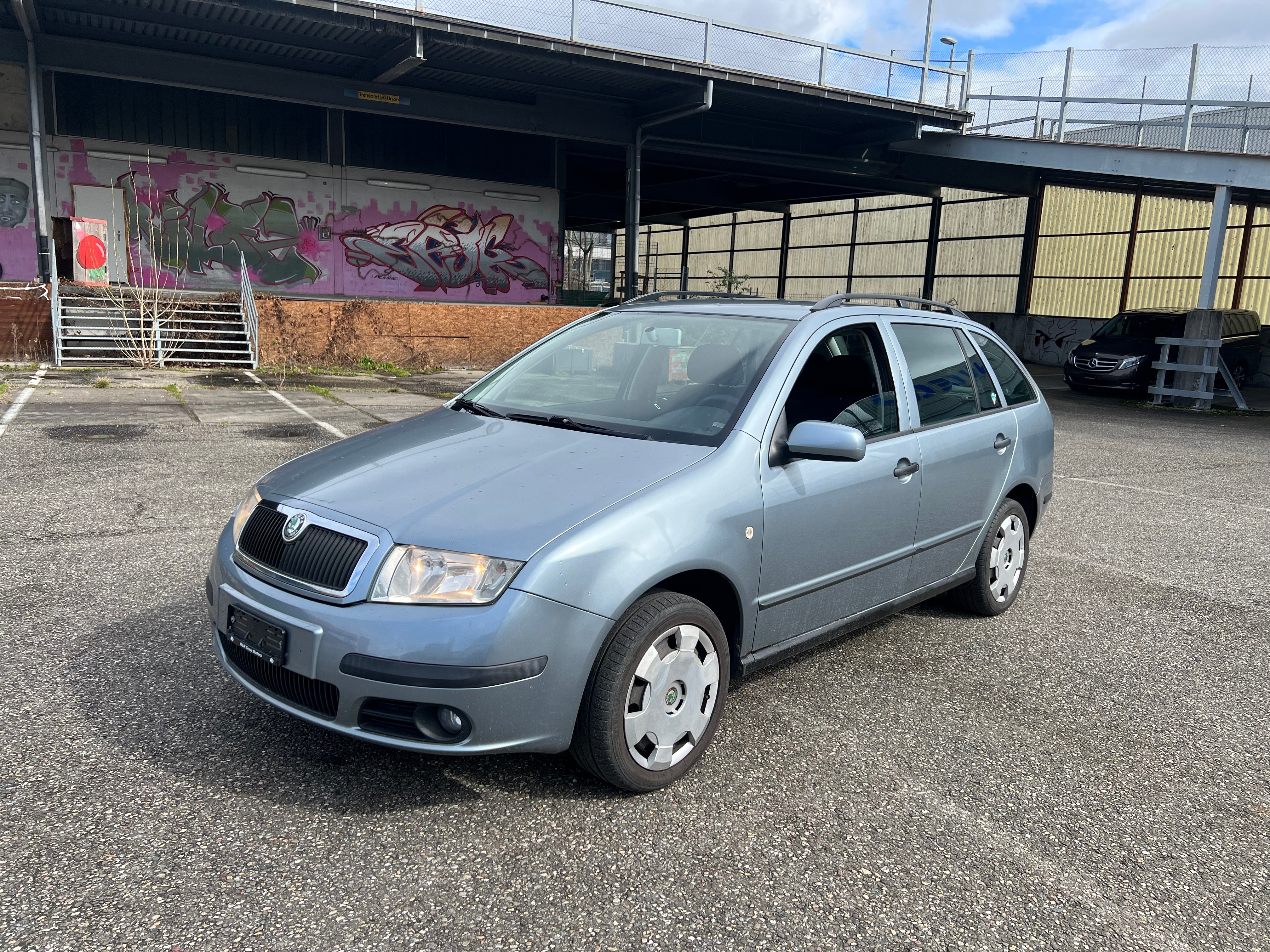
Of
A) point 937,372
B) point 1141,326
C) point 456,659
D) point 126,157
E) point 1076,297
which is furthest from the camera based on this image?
point 1076,297

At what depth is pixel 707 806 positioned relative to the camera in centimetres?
300

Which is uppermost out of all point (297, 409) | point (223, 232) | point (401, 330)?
point (223, 232)

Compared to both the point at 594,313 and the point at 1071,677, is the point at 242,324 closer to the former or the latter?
the point at 594,313

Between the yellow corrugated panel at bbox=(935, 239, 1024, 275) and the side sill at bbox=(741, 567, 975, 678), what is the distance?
27804 millimetres

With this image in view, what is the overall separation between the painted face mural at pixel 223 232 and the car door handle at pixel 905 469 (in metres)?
19.0

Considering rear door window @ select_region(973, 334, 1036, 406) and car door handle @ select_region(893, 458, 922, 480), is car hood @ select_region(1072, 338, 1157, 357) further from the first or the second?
car door handle @ select_region(893, 458, 922, 480)

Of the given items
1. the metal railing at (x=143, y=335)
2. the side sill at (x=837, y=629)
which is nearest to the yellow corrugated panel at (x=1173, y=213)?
the metal railing at (x=143, y=335)

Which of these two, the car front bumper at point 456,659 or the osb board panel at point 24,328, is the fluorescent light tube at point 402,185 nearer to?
the osb board panel at point 24,328

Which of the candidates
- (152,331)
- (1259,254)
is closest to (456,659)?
(152,331)

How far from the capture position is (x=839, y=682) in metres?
4.01

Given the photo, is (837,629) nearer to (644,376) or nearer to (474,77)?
(644,376)

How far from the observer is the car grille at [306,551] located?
2.80 m

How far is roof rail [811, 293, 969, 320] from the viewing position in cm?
402

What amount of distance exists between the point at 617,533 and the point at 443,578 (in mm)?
528
